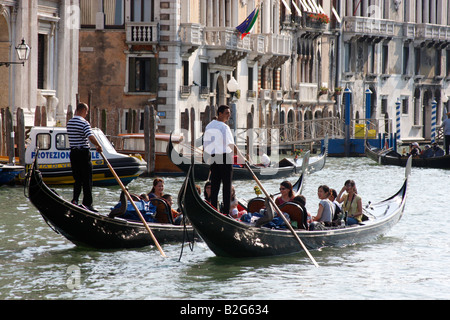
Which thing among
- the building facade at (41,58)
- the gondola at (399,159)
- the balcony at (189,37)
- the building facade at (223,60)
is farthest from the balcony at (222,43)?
the building facade at (41,58)

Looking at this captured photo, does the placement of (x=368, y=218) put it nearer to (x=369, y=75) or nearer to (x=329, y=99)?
(x=329, y=99)

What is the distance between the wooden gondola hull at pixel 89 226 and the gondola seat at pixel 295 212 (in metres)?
0.94

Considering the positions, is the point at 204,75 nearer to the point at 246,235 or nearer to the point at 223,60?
the point at 223,60

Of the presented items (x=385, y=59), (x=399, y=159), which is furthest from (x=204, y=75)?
(x=385, y=59)

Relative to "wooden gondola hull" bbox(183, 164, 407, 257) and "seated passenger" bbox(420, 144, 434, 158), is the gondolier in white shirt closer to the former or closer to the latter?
"wooden gondola hull" bbox(183, 164, 407, 257)

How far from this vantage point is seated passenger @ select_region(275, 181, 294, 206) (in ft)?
31.1

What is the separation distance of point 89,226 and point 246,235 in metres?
1.44

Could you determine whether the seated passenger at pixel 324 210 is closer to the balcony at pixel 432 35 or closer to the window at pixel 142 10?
the window at pixel 142 10

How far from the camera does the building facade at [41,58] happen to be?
1847 cm

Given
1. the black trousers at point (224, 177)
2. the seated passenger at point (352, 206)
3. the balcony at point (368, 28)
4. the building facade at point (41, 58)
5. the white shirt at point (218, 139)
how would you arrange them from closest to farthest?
1. the white shirt at point (218, 139)
2. the black trousers at point (224, 177)
3. the seated passenger at point (352, 206)
4. the building facade at point (41, 58)
5. the balcony at point (368, 28)
